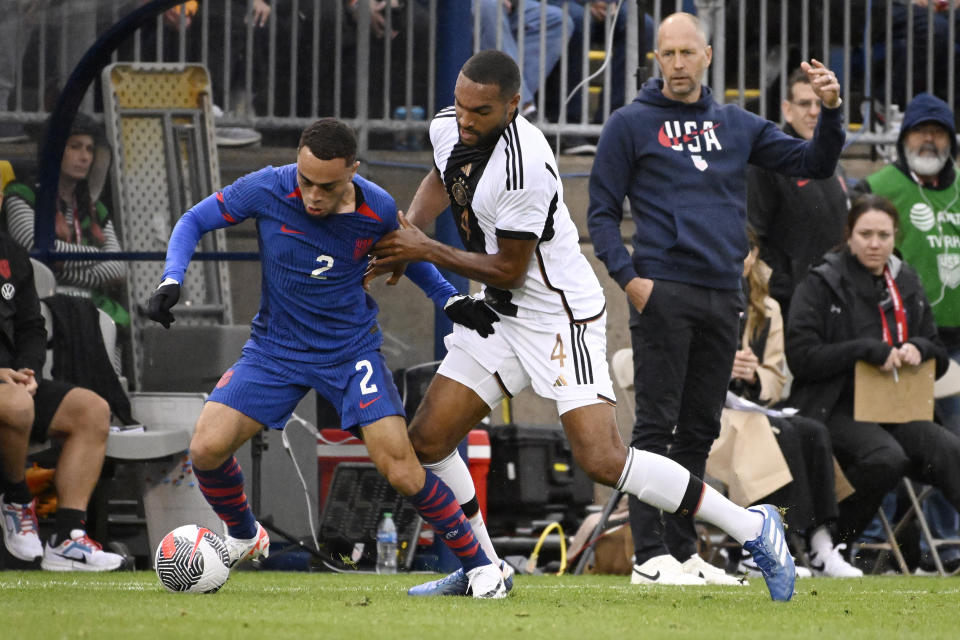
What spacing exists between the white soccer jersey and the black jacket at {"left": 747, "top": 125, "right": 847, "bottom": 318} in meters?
3.52

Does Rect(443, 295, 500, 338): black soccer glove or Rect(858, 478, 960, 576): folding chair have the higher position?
Rect(443, 295, 500, 338): black soccer glove

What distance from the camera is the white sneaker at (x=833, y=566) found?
901 centimetres

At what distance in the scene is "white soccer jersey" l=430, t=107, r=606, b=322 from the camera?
20.6 feet

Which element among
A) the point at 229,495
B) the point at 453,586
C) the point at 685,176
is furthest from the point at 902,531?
the point at 229,495

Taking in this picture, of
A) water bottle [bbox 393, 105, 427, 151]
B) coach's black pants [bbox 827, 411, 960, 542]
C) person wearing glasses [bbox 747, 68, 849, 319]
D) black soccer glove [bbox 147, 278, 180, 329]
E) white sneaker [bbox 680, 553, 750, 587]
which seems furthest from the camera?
water bottle [bbox 393, 105, 427, 151]

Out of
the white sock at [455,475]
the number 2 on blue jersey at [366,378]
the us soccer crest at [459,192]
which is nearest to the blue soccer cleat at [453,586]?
the white sock at [455,475]

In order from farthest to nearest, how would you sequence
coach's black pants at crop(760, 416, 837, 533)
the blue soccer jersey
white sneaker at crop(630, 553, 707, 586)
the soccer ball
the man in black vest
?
coach's black pants at crop(760, 416, 837, 533) → the man in black vest → white sneaker at crop(630, 553, 707, 586) → the blue soccer jersey → the soccer ball

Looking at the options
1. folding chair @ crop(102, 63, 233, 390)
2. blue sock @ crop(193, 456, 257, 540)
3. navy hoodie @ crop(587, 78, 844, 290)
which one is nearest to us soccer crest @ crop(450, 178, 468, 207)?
navy hoodie @ crop(587, 78, 844, 290)

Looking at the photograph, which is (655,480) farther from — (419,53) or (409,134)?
(419,53)

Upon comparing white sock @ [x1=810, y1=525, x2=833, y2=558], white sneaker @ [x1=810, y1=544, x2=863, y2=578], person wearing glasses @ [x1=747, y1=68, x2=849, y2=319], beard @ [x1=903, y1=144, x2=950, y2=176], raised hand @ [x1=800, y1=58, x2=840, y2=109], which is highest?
raised hand @ [x1=800, y1=58, x2=840, y2=109]

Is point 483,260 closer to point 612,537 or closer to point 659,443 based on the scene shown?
point 659,443

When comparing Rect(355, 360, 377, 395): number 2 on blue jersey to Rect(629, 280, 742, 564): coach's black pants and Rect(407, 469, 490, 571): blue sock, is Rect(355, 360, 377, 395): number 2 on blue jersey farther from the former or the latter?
Rect(629, 280, 742, 564): coach's black pants

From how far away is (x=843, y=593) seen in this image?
7.31 m

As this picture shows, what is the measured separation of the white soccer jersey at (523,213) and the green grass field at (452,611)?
1.18 m
